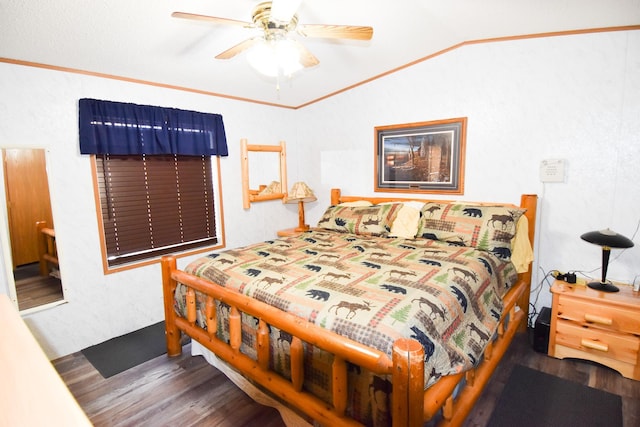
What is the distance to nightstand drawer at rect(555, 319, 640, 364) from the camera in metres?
2.08

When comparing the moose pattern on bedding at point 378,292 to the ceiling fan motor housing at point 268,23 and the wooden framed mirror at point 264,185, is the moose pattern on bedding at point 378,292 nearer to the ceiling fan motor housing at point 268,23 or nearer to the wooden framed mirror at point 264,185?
the wooden framed mirror at point 264,185

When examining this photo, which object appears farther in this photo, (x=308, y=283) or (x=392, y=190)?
(x=392, y=190)

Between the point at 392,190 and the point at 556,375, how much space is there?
6.74 ft

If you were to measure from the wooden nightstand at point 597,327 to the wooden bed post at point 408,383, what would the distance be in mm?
1785

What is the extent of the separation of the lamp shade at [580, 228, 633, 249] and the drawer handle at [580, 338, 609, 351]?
65 cm

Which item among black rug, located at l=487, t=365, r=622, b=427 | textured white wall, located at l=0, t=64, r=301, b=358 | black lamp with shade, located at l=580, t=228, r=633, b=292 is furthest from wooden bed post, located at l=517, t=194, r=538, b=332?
textured white wall, located at l=0, t=64, r=301, b=358

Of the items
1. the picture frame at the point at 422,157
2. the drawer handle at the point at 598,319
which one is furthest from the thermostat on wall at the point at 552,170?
the drawer handle at the point at 598,319

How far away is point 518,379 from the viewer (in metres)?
2.12

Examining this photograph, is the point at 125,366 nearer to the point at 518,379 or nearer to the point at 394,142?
the point at 518,379

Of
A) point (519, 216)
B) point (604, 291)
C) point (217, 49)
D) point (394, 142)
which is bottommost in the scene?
point (604, 291)

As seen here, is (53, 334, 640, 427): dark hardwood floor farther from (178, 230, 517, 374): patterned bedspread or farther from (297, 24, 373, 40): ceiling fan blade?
(297, 24, 373, 40): ceiling fan blade

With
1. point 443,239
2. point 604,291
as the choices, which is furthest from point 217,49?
point 604,291

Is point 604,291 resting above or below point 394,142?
below

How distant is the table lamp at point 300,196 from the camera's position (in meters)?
3.91
